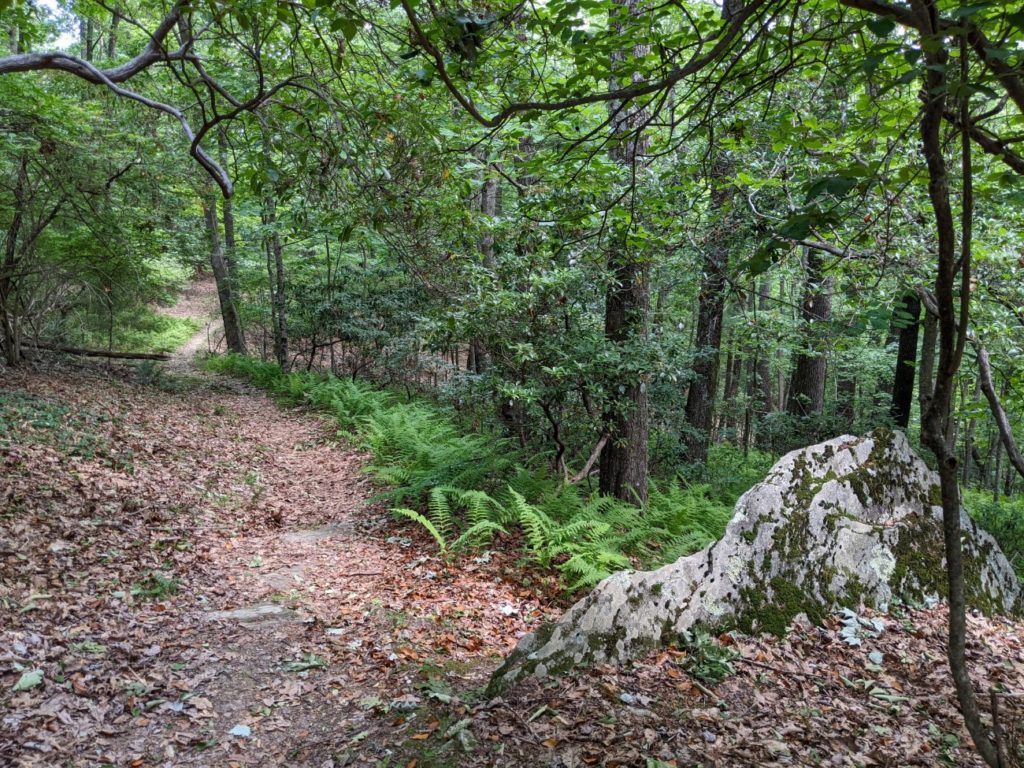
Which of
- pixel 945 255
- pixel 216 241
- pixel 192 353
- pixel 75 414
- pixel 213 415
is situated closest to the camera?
pixel 945 255

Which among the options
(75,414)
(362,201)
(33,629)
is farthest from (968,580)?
(75,414)

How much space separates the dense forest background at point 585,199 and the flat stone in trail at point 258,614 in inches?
70.4

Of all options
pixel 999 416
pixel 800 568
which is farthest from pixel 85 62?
pixel 999 416

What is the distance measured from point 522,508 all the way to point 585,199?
328cm

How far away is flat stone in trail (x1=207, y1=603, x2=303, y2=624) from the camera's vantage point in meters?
5.12

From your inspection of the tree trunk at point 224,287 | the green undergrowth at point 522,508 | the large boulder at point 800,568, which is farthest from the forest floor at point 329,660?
the tree trunk at point 224,287

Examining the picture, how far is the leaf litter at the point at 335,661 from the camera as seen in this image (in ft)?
10.3

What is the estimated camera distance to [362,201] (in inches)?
199

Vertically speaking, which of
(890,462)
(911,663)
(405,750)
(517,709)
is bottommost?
(405,750)

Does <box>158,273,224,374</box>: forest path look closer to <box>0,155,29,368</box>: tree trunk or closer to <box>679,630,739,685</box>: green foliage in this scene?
<box>0,155,29,368</box>: tree trunk

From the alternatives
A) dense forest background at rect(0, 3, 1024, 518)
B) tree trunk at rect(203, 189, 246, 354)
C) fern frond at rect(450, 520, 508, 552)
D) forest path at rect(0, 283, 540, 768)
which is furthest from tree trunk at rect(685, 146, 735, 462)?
tree trunk at rect(203, 189, 246, 354)

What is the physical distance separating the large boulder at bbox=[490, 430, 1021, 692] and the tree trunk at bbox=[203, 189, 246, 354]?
18.0 metres

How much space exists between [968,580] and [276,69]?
7.15 m

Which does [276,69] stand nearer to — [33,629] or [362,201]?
[362,201]
